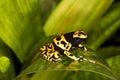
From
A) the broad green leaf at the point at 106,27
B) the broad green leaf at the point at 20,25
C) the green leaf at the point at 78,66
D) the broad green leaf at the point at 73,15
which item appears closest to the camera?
the green leaf at the point at 78,66

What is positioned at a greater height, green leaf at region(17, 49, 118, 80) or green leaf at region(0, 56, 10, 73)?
green leaf at region(0, 56, 10, 73)

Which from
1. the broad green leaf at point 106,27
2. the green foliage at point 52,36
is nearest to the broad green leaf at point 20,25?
the green foliage at point 52,36

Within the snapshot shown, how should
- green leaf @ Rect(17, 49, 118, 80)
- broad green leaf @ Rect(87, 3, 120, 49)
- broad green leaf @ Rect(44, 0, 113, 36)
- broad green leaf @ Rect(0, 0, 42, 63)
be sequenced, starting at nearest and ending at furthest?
1. green leaf @ Rect(17, 49, 118, 80)
2. broad green leaf @ Rect(0, 0, 42, 63)
3. broad green leaf @ Rect(44, 0, 113, 36)
4. broad green leaf @ Rect(87, 3, 120, 49)

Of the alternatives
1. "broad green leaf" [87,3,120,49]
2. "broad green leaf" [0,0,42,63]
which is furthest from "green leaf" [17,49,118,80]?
"broad green leaf" [87,3,120,49]

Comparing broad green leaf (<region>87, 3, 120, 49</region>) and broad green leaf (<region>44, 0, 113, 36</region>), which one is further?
broad green leaf (<region>87, 3, 120, 49</region>)

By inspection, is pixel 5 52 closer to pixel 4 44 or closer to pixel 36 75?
pixel 4 44

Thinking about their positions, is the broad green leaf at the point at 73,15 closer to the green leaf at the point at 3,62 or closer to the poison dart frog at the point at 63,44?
the poison dart frog at the point at 63,44

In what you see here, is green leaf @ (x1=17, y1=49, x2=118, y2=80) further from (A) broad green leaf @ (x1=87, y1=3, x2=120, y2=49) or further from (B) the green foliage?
Result: (A) broad green leaf @ (x1=87, y1=3, x2=120, y2=49)

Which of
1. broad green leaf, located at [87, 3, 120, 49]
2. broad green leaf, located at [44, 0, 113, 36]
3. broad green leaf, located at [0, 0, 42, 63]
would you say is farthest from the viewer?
broad green leaf, located at [87, 3, 120, 49]
